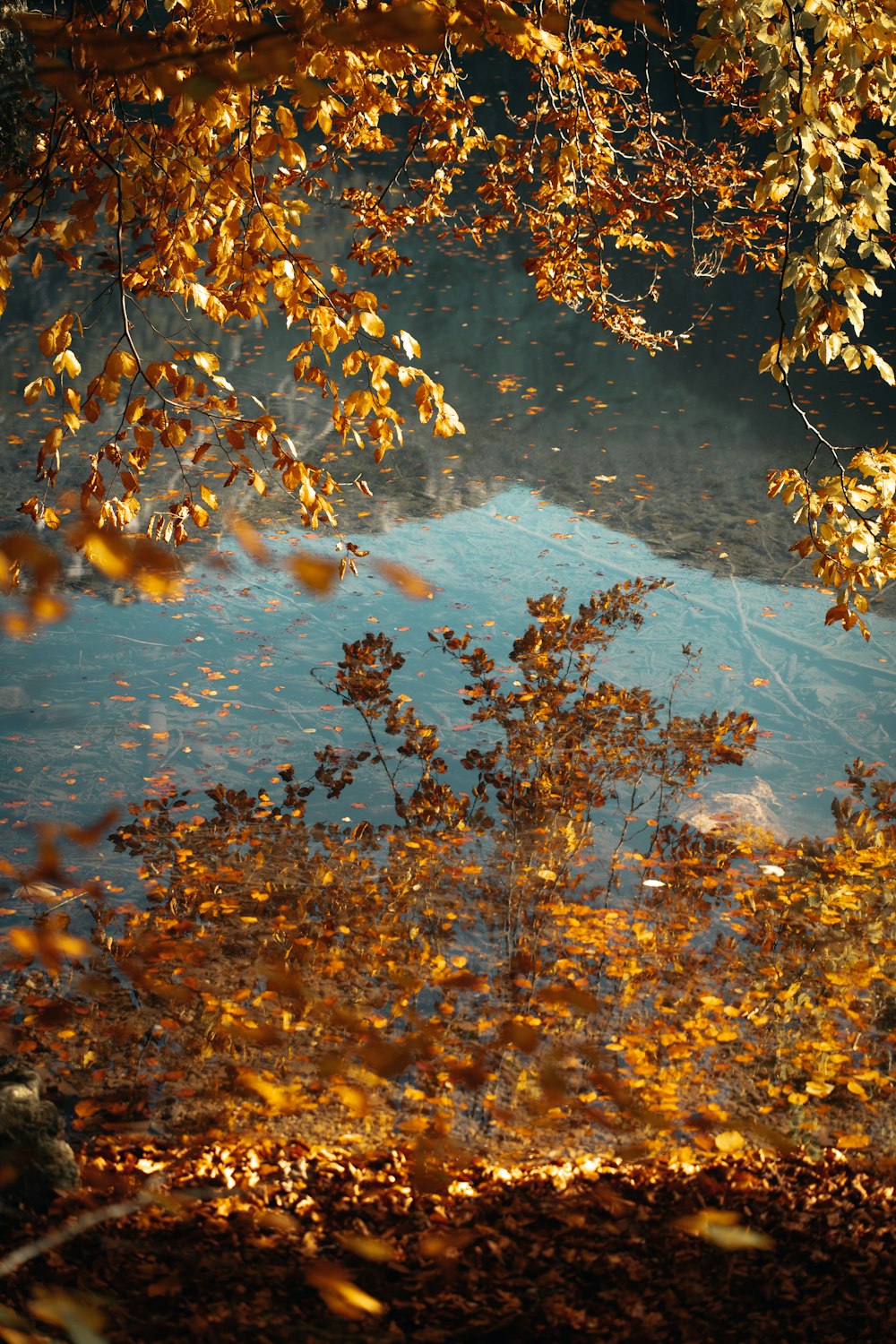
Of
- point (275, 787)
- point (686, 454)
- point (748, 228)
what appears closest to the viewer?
point (275, 787)

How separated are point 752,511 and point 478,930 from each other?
5.66m

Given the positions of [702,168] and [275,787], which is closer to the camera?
[275,787]

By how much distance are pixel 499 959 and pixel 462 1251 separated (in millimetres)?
1336

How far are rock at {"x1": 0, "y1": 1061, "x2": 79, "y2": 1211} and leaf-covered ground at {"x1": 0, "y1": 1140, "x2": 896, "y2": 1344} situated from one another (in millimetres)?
71

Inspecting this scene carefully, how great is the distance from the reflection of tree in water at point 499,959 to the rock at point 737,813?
0.08 m

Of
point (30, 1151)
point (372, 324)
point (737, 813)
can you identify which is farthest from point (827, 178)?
point (30, 1151)

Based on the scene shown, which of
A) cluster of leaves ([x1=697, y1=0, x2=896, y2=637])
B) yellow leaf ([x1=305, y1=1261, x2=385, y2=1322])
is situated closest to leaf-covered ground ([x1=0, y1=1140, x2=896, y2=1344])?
yellow leaf ([x1=305, y1=1261, x2=385, y2=1322])

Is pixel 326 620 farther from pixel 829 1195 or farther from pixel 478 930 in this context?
pixel 829 1195

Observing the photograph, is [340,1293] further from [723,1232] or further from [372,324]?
[372,324]

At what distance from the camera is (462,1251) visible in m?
2.85

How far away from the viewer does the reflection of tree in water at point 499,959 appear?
3.43 metres

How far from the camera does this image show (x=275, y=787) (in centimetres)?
517

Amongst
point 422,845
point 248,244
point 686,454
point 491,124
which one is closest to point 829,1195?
point 422,845

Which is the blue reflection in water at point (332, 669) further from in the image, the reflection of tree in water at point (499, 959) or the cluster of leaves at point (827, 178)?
the cluster of leaves at point (827, 178)
